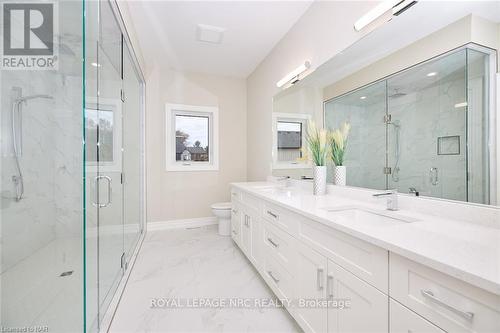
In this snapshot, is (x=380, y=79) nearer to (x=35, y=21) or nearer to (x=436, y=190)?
(x=436, y=190)

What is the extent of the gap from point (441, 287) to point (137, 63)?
10.6 feet

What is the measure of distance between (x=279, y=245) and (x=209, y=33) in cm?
234

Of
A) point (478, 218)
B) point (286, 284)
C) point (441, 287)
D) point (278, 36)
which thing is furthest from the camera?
point (278, 36)

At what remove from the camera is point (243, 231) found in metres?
2.40

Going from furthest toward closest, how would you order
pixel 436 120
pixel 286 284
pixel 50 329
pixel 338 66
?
pixel 338 66 → pixel 286 284 → pixel 50 329 → pixel 436 120

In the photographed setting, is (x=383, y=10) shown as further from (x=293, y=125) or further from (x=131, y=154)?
(x=131, y=154)

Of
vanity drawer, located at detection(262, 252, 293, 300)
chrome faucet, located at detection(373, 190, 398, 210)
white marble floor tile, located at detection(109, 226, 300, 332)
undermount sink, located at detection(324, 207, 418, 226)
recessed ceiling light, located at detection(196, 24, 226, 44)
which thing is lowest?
white marble floor tile, located at detection(109, 226, 300, 332)

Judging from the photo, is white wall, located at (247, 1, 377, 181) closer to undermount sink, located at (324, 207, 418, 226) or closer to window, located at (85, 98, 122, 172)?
undermount sink, located at (324, 207, 418, 226)

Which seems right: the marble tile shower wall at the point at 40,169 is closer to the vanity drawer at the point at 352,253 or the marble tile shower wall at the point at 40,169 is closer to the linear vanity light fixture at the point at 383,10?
the vanity drawer at the point at 352,253

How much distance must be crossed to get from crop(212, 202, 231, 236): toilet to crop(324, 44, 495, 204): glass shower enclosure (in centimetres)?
187

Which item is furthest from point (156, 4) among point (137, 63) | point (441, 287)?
point (441, 287)

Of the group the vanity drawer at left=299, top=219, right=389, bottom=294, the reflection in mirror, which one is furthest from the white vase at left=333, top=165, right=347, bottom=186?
the vanity drawer at left=299, top=219, right=389, bottom=294

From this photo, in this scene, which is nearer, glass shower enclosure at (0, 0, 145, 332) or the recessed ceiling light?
glass shower enclosure at (0, 0, 145, 332)

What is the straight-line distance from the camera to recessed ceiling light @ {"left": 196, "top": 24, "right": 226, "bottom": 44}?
2424 millimetres
